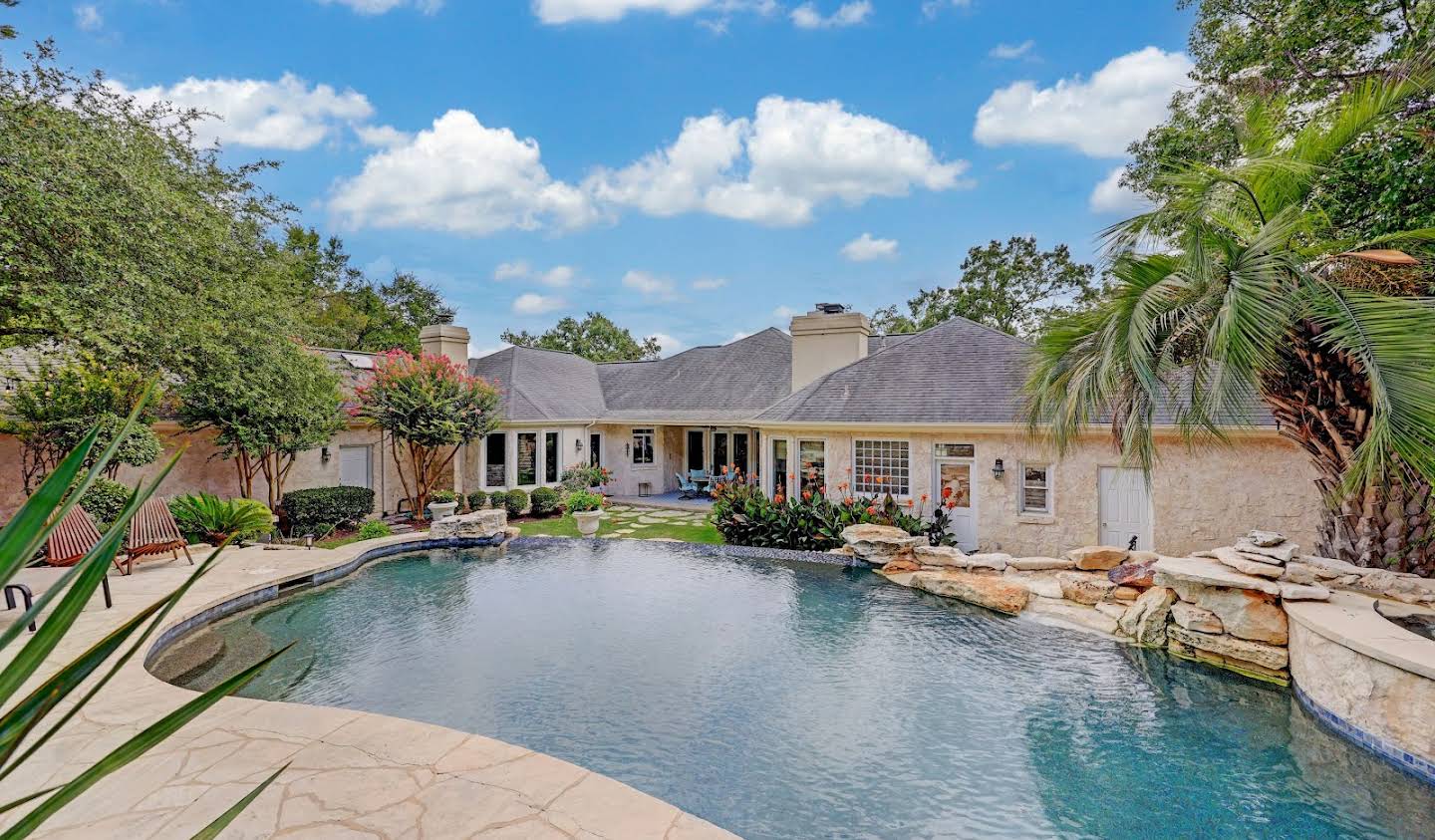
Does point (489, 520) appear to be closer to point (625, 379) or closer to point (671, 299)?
point (625, 379)

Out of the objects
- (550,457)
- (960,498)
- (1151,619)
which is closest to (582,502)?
(550,457)

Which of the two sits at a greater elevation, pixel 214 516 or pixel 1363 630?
pixel 214 516

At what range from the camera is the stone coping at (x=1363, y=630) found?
5.89m

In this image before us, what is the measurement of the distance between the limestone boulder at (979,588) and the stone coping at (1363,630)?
3.36 m

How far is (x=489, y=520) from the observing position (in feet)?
49.5

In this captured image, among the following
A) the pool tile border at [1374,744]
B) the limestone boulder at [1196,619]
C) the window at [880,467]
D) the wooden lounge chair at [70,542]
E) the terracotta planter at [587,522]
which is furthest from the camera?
the terracotta planter at [587,522]

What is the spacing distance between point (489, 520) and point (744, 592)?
6906 millimetres

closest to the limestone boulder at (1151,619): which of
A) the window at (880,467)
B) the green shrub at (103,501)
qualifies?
the window at (880,467)

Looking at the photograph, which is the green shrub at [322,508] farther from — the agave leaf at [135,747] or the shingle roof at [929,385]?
the agave leaf at [135,747]

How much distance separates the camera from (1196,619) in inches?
329

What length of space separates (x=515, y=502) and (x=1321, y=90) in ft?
63.2

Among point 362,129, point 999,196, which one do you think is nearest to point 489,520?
Result: point 362,129

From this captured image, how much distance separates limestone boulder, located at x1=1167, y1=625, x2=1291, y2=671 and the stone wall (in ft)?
14.3

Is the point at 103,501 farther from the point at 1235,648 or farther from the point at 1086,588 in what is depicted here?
the point at 1235,648
